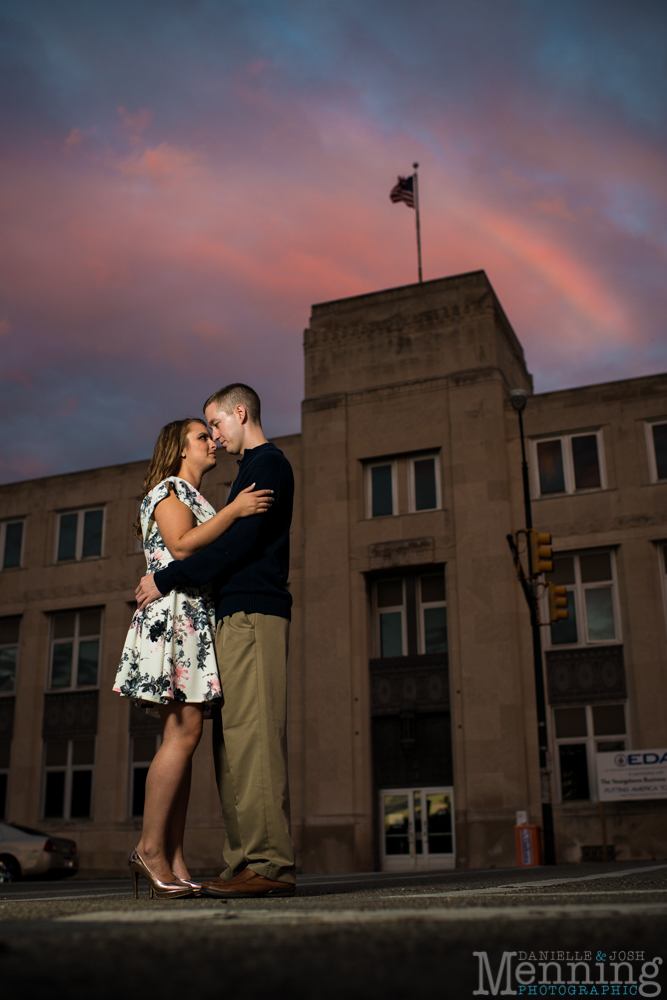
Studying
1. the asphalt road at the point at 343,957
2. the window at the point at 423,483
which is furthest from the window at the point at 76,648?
the asphalt road at the point at 343,957

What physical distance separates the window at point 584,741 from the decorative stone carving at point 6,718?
18.8m

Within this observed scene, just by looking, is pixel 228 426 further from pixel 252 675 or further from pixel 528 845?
pixel 528 845

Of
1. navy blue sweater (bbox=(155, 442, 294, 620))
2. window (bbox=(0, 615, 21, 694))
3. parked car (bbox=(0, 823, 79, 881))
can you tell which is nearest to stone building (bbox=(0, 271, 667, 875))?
window (bbox=(0, 615, 21, 694))

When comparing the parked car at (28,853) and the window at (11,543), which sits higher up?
the window at (11,543)

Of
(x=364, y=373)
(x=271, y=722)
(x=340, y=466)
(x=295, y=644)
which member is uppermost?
(x=364, y=373)

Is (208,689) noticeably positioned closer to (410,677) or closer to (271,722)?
(271,722)

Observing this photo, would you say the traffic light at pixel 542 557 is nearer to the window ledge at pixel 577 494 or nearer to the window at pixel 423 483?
the window ledge at pixel 577 494

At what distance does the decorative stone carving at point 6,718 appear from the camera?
33.8m

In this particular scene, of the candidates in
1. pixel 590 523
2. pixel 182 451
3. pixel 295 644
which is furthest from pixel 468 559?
pixel 182 451

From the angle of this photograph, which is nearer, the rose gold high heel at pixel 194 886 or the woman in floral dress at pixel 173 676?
the rose gold high heel at pixel 194 886

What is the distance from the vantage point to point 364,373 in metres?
31.4

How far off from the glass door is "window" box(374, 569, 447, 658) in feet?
13.3

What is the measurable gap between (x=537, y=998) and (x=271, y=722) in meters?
2.87

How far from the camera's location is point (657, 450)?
89.3ft
